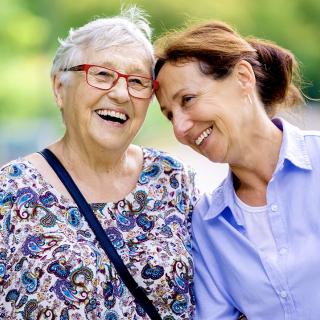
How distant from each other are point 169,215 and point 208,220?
16 cm

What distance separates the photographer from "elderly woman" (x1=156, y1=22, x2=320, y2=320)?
3.17 m

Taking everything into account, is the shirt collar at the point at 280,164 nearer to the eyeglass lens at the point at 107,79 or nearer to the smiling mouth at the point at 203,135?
the smiling mouth at the point at 203,135

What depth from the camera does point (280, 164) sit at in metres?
3.26

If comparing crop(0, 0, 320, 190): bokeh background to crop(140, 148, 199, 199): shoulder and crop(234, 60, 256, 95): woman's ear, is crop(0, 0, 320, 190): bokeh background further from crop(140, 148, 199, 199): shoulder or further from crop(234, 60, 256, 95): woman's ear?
crop(234, 60, 256, 95): woman's ear

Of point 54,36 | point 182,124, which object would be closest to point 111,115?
point 182,124

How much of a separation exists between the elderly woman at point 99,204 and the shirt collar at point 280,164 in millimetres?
124

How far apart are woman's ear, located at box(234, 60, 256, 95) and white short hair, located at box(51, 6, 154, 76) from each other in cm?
35

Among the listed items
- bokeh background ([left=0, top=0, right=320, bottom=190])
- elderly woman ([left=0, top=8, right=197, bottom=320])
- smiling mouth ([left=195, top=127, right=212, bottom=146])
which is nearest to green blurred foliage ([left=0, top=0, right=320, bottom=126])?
bokeh background ([left=0, top=0, right=320, bottom=190])

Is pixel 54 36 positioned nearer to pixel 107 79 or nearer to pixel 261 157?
pixel 107 79

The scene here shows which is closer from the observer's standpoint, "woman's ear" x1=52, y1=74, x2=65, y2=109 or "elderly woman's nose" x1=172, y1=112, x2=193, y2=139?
"elderly woman's nose" x1=172, y1=112, x2=193, y2=139

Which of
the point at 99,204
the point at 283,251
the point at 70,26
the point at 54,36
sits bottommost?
the point at 283,251

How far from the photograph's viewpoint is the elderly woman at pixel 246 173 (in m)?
3.17

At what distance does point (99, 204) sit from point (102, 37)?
62cm

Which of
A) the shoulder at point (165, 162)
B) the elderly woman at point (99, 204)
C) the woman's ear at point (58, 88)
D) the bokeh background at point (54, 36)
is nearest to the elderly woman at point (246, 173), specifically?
the elderly woman at point (99, 204)
